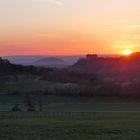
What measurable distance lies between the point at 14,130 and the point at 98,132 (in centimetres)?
417

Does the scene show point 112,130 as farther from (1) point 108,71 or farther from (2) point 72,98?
(1) point 108,71

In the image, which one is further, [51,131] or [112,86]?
[112,86]

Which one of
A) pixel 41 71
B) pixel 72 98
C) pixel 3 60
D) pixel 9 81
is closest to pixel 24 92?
pixel 72 98

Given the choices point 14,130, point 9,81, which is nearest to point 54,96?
point 9,81

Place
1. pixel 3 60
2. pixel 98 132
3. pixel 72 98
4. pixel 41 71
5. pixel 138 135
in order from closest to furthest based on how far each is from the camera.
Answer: pixel 138 135 < pixel 98 132 < pixel 72 98 < pixel 41 71 < pixel 3 60

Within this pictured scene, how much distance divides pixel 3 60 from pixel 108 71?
42.5 meters

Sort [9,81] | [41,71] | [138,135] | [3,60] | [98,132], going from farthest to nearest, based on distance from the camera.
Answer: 1. [3,60]
2. [41,71]
3. [9,81]
4. [98,132]
5. [138,135]

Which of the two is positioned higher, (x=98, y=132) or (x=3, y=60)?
(x=3, y=60)

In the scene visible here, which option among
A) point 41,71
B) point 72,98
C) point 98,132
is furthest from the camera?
point 41,71

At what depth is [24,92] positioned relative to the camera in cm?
12081

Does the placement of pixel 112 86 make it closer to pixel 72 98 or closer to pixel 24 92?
pixel 72 98

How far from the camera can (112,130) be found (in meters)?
23.2

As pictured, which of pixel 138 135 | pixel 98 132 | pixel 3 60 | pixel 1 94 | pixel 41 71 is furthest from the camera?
pixel 3 60

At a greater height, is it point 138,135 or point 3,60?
point 3,60
